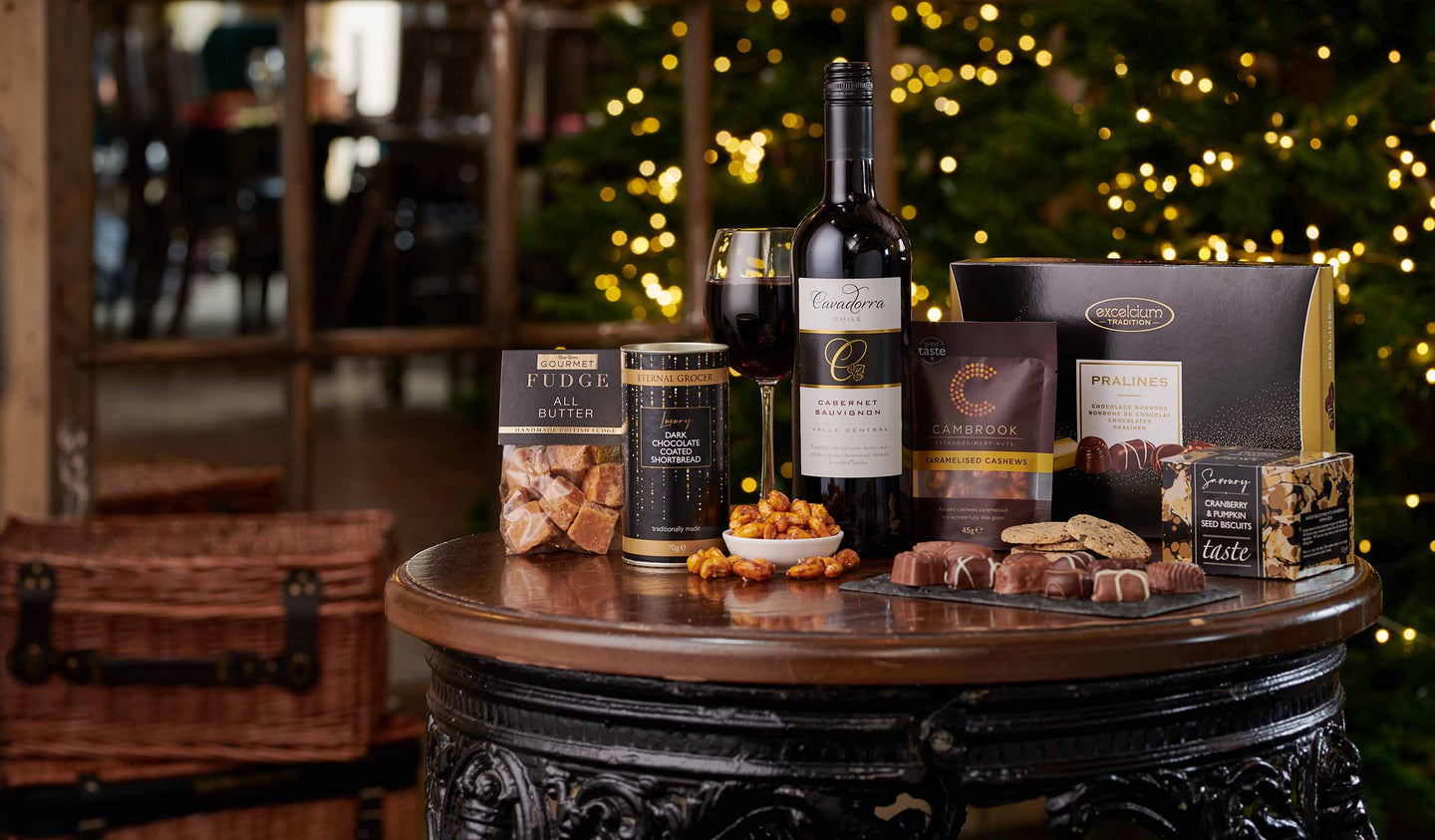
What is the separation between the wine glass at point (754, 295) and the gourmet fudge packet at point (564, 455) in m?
0.10

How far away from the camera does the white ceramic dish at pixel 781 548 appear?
1.14m

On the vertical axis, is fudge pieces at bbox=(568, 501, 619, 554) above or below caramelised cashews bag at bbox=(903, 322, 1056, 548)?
below

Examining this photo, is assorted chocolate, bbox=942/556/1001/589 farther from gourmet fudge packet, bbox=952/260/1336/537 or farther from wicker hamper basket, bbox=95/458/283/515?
wicker hamper basket, bbox=95/458/283/515

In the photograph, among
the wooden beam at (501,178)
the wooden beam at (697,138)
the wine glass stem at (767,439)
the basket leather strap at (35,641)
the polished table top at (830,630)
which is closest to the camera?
the polished table top at (830,630)

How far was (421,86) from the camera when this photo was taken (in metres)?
3.38

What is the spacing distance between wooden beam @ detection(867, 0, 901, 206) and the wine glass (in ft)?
4.56

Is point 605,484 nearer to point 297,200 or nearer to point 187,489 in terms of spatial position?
point 297,200

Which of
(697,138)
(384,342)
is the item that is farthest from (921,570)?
(697,138)

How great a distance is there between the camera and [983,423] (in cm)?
124

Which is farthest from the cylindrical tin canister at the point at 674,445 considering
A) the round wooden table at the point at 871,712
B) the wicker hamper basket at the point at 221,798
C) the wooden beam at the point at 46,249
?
the wooden beam at the point at 46,249

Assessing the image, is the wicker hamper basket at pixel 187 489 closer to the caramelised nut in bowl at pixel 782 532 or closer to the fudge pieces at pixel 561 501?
the fudge pieces at pixel 561 501

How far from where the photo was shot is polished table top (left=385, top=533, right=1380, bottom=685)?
94 cm

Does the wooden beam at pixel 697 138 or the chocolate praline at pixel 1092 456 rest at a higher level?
the wooden beam at pixel 697 138

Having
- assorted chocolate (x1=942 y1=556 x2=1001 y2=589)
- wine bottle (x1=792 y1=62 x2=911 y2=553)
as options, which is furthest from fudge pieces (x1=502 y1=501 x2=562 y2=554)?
assorted chocolate (x1=942 y1=556 x2=1001 y2=589)
